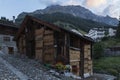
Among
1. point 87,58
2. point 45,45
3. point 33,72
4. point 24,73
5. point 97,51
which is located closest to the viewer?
point 24,73

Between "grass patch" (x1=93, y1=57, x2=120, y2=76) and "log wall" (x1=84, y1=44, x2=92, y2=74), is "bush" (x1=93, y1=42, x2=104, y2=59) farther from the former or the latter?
"log wall" (x1=84, y1=44, x2=92, y2=74)

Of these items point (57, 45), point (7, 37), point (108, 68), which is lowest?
point (108, 68)

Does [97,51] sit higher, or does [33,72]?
[97,51]

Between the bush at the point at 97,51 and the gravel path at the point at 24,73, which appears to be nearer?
the gravel path at the point at 24,73

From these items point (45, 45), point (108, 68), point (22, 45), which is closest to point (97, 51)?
point (108, 68)

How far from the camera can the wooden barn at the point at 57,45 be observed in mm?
28562

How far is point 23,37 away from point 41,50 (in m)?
7.15

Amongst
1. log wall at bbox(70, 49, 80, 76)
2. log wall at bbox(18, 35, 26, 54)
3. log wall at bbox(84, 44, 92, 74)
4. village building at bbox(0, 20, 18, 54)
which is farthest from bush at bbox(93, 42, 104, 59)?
log wall at bbox(70, 49, 80, 76)

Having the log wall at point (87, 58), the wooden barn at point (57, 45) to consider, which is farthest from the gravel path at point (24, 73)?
the log wall at point (87, 58)

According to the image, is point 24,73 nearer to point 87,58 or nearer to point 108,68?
point 87,58

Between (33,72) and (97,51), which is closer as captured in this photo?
(33,72)

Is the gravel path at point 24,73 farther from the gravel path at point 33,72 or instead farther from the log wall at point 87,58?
the log wall at point 87,58

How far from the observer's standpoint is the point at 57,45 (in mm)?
29531

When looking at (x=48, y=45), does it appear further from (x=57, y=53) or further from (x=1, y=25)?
(x=1, y=25)
